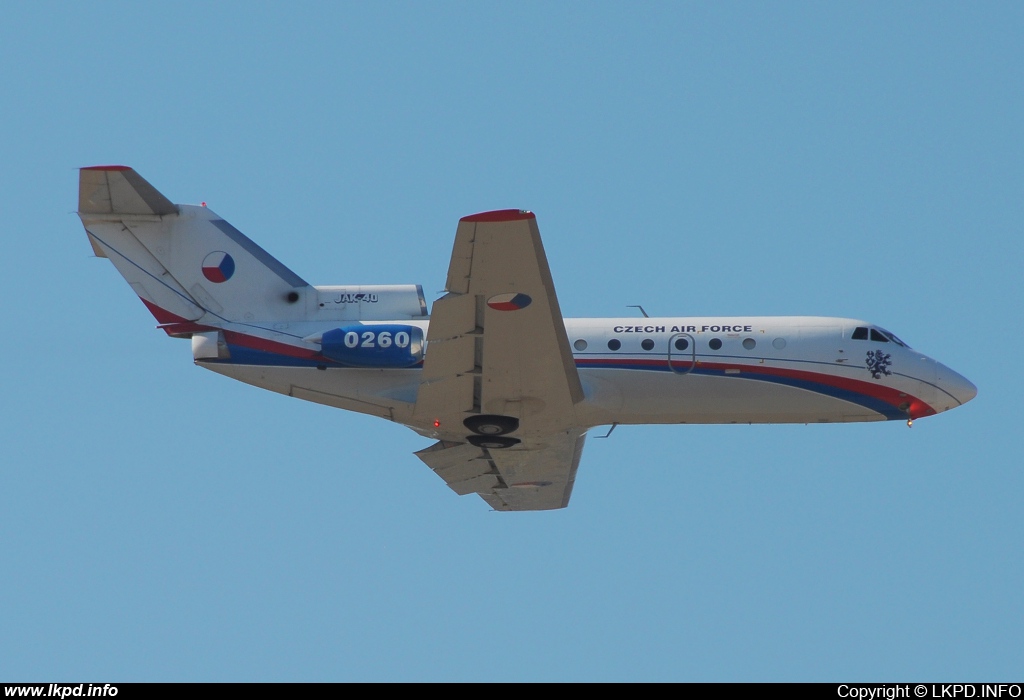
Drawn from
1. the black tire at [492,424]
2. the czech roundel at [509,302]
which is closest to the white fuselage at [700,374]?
the black tire at [492,424]

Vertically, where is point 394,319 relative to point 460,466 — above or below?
above

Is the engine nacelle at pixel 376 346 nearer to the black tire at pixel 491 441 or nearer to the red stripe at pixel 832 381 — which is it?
the black tire at pixel 491 441

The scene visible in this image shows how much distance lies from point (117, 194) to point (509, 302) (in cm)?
1008

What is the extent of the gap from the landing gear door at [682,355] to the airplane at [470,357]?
2 cm

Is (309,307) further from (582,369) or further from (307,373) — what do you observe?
(582,369)

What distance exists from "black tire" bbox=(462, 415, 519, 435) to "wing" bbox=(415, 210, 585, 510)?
7cm

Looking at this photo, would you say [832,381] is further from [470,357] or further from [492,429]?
[470,357]

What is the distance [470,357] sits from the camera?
28.4 metres

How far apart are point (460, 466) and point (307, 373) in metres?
5.27

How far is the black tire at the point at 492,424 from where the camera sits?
30.0 m
